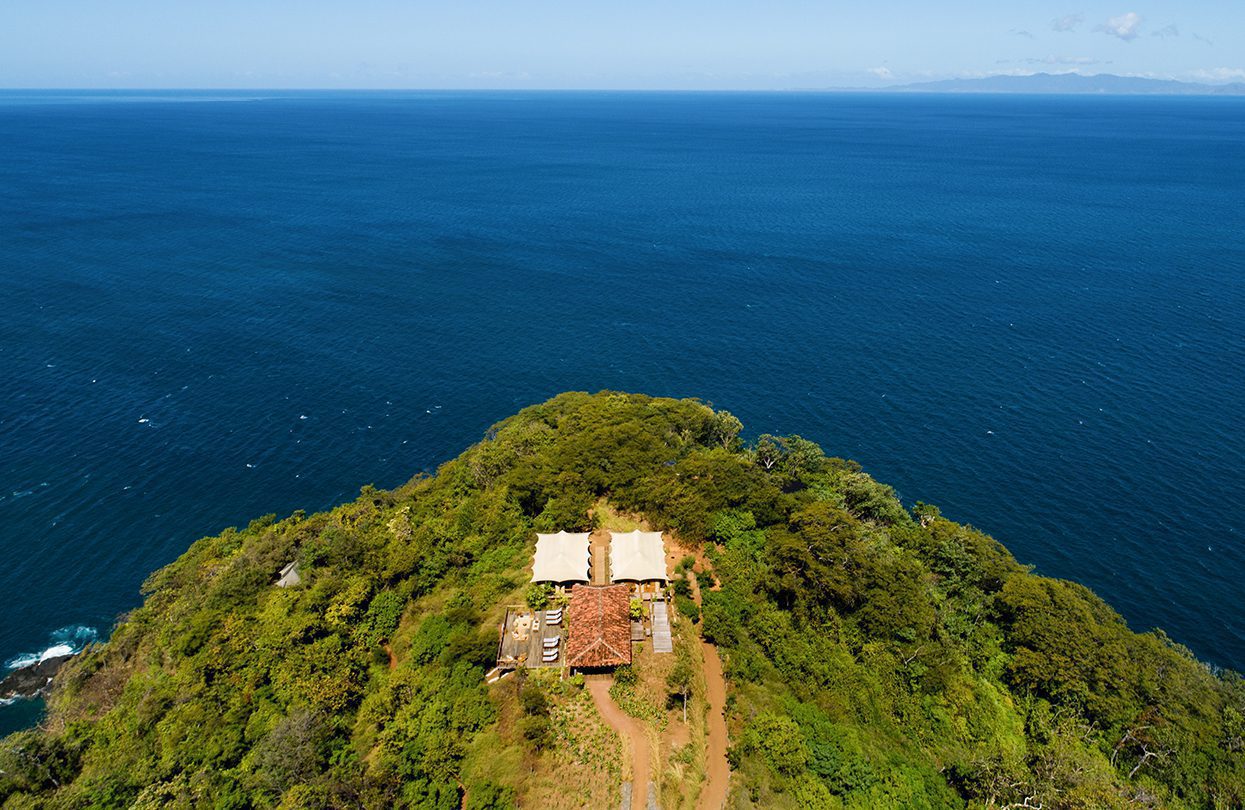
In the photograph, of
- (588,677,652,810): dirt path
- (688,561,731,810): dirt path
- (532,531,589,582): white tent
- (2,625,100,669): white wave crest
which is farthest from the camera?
(2,625,100,669): white wave crest

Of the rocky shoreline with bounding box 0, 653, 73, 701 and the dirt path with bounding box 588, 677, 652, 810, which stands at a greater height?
the dirt path with bounding box 588, 677, 652, 810

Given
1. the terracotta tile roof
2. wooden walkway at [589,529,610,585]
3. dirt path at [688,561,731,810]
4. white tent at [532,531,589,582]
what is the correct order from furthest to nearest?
wooden walkway at [589,529,610,585] → white tent at [532,531,589,582] → the terracotta tile roof → dirt path at [688,561,731,810]

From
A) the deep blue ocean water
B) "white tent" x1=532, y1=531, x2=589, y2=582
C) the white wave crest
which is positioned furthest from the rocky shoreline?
"white tent" x1=532, y1=531, x2=589, y2=582

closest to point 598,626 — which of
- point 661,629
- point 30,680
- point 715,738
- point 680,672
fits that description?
point 661,629

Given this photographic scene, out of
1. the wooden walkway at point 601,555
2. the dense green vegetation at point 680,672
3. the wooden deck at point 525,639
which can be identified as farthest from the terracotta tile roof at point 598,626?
the dense green vegetation at point 680,672

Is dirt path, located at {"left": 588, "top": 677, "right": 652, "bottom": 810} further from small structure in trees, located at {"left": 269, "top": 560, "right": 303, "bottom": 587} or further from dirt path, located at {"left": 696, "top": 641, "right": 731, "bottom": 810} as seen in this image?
small structure in trees, located at {"left": 269, "top": 560, "right": 303, "bottom": 587}

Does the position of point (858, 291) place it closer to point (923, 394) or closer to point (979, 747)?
point (923, 394)

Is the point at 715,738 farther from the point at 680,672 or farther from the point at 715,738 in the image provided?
the point at 680,672
